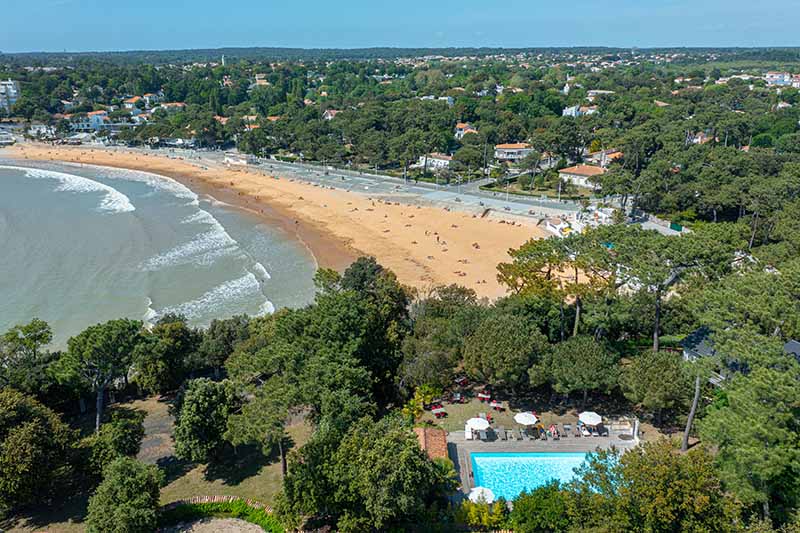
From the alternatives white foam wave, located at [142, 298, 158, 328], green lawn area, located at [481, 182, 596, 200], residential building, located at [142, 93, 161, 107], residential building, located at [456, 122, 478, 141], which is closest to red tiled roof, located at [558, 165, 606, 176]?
green lawn area, located at [481, 182, 596, 200]

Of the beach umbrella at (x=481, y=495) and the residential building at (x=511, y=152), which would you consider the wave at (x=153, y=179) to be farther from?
the beach umbrella at (x=481, y=495)

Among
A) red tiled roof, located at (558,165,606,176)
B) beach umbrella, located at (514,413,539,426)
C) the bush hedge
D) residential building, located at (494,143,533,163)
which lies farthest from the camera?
residential building, located at (494,143,533,163)

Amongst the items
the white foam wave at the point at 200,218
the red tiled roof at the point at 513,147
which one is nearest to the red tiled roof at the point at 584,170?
the red tiled roof at the point at 513,147

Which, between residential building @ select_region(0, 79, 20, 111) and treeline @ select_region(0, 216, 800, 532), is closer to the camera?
treeline @ select_region(0, 216, 800, 532)

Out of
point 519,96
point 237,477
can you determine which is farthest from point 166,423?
point 519,96

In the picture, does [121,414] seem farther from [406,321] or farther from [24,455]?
[406,321]

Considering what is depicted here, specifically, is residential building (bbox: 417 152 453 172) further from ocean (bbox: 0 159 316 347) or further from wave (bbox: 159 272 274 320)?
wave (bbox: 159 272 274 320)
